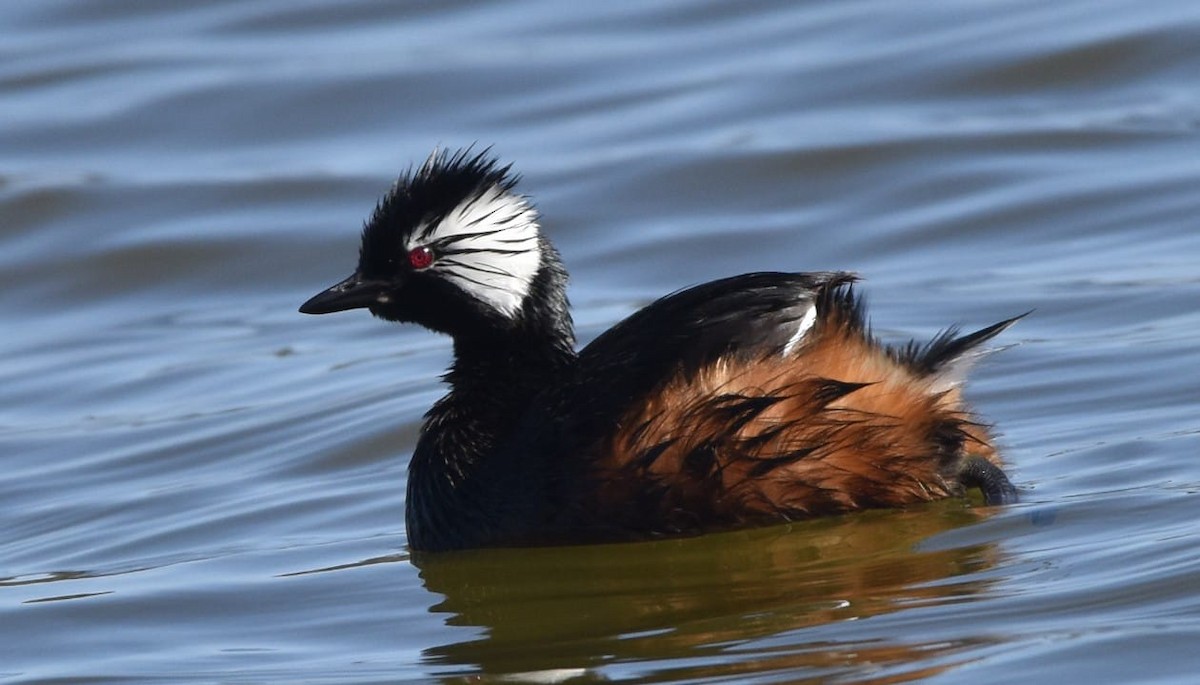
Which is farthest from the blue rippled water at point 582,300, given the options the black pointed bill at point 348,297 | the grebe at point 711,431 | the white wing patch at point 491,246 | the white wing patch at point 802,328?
the white wing patch at point 491,246

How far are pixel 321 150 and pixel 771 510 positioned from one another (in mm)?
7894

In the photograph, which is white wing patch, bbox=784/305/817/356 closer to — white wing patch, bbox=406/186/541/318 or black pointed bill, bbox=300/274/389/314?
white wing patch, bbox=406/186/541/318

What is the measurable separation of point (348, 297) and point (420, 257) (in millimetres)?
284

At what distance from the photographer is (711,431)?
21.0 feet

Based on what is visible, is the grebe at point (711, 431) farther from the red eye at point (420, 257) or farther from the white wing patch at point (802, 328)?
the red eye at point (420, 257)

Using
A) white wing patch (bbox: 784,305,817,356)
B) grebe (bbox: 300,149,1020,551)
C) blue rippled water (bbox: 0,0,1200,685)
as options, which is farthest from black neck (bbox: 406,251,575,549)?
white wing patch (bbox: 784,305,817,356)

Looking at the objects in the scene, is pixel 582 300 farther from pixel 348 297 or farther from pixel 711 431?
pixel 711 431

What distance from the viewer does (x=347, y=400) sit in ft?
29.9

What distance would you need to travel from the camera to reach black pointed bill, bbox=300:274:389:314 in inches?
285

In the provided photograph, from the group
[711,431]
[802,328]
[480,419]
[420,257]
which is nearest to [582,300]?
[420,257]

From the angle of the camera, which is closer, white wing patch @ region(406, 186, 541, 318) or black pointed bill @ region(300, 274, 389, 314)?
white wing patch @ region(406, 186, 541, 318)

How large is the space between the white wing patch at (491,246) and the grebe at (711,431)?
59 millimetres

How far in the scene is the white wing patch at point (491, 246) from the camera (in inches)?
280

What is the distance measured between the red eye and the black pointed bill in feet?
0.41
